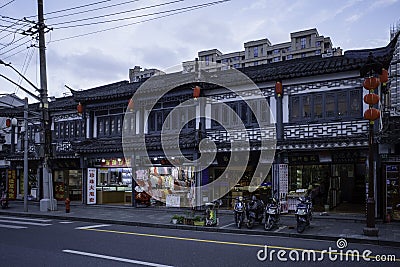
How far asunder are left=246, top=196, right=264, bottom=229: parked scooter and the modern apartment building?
Answer: 5268 cm

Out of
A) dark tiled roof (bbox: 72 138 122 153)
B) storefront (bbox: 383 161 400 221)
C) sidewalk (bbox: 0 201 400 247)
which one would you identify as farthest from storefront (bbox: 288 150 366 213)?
dark tiled roof (bbox: 72 138 122 153)

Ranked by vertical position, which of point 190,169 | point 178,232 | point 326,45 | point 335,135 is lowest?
point 178,232

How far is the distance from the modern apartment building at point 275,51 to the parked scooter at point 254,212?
2074 inches

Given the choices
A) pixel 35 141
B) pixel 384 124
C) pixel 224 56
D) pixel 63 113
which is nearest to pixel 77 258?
pixel 384 124

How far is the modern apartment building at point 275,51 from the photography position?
7125 centimetres

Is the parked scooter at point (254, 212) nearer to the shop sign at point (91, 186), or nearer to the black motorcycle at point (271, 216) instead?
the black motorcycle at point (271, 216)

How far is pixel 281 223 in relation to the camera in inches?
634

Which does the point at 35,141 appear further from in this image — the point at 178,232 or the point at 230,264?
the point at 230,264

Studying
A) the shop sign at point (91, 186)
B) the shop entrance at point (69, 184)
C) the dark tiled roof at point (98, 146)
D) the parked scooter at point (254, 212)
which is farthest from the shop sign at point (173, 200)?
the shop entrance at point (69, 184)

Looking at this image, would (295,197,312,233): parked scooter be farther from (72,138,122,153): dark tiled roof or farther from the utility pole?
the utility pole

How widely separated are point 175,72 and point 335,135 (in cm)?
1149

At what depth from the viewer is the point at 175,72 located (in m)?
25.0

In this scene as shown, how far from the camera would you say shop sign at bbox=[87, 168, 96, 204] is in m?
24.2

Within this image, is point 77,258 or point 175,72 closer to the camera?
point 77,258
